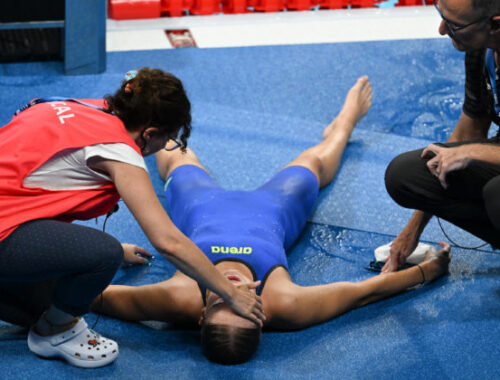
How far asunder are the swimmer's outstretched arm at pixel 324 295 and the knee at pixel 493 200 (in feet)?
1.27

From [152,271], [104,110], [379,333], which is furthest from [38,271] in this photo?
[379,333]

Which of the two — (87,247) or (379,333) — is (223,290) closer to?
(87,247)

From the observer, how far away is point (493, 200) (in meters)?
2.05

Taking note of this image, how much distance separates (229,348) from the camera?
200 centimetres

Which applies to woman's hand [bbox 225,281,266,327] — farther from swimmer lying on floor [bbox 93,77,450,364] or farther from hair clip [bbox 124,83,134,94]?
hair clip [bbox 124,83,134,94]

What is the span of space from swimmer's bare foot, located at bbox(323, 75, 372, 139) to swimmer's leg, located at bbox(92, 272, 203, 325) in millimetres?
1295

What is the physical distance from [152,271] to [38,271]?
0.68 meters

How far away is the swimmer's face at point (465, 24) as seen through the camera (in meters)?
2.05

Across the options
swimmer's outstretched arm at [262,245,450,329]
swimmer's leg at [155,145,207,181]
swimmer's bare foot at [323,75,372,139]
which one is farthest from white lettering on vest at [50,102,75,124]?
swimmer's bare foot at [323,75,372,139]

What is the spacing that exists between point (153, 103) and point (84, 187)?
263mm

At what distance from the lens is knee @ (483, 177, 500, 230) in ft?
6.69

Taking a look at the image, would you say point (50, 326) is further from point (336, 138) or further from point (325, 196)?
point (336, 138)

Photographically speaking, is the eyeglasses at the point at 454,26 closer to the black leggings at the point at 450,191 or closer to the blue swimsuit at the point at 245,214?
the black leggings at the point at 450,191

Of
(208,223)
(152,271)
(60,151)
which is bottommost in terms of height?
(152,271)
